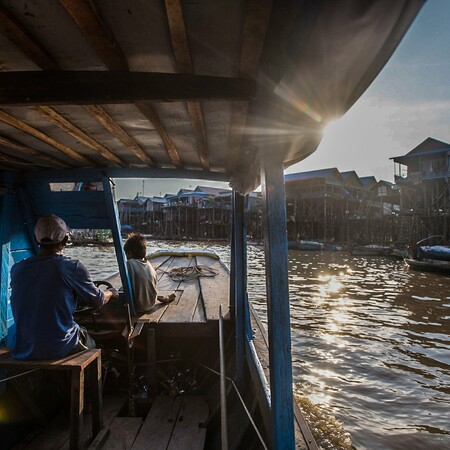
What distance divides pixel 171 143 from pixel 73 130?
805 mm

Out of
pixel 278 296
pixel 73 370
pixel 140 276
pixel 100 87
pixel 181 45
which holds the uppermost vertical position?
pixel 181 45

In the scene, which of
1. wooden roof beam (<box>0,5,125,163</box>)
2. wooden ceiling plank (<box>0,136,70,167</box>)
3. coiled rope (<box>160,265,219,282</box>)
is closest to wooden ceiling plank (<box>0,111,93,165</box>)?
wooden ceiling plank (<box>0,136,70,167</box>)

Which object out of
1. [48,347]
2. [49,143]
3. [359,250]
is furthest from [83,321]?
[359,250]

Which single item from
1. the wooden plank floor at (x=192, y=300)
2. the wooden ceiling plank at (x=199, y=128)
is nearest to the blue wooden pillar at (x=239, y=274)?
the wooden plank floor at (x=192, y=300)

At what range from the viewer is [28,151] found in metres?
3.12

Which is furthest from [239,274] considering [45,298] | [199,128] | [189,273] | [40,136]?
[189,273]

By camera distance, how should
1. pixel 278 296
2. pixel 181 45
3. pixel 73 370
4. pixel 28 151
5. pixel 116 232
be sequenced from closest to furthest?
pixel 181 45, pixel 278 296, pixel 73 370, pixel 28 151, pixel 116 232

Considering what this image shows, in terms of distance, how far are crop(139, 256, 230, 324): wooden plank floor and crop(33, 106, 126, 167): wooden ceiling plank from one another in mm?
2006

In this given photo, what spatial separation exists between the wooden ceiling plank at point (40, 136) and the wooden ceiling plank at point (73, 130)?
0.24m

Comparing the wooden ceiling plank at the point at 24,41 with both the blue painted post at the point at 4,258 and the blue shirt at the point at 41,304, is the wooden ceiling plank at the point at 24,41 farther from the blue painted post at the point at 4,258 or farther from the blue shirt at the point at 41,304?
the blue painted post at the point at 4,258

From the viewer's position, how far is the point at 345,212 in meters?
39.5

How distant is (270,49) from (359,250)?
1105 inches

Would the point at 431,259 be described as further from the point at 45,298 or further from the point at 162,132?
the point at 45,298

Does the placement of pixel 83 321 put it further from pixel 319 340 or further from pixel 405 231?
pixel 405 231
